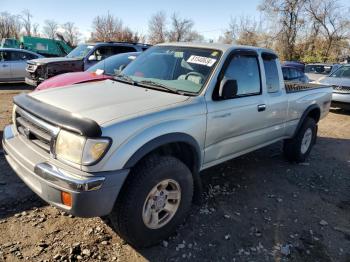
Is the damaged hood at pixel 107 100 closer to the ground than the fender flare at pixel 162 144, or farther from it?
farther from it

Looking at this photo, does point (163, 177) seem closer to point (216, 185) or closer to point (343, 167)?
point (216, 185)

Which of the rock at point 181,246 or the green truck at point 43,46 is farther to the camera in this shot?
the green truck at point 43,46

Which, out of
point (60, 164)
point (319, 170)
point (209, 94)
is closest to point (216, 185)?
point (209, 94)

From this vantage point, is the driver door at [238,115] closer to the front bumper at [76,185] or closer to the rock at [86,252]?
the front bumper at [76,185]

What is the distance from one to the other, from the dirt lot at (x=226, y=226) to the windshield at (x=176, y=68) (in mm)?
1482

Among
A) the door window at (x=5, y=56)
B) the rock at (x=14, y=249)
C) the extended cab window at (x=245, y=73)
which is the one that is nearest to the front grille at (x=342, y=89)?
the extended cab window at (x=245, y=73)

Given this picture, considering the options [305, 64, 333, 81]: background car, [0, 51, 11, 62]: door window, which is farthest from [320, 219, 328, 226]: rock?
[0, 51, 11, 62]: door window

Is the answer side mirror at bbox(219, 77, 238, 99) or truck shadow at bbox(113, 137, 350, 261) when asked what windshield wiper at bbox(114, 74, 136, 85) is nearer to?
side mirror at bbox(219, 77, 238, 99)

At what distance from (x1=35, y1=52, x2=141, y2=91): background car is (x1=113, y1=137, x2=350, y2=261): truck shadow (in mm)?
3109

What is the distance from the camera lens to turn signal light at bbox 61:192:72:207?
2.54 metres

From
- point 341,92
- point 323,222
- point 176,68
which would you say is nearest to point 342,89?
point 341,92

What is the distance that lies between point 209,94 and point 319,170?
10.1 ft

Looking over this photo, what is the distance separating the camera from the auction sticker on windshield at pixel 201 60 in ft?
12.2

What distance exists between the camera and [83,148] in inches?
99.3
